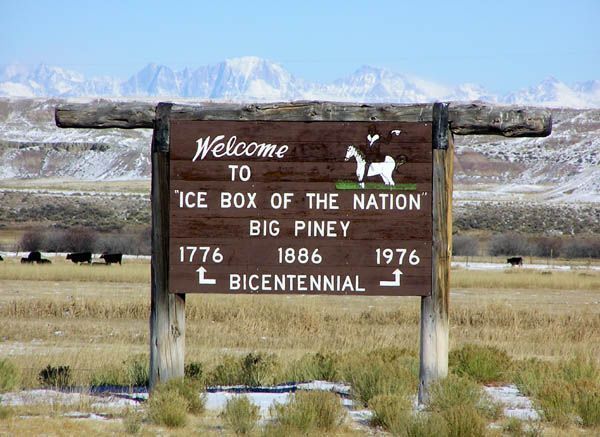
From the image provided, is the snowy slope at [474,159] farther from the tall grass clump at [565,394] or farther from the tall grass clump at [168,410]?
the tall grass clump at [168,410]

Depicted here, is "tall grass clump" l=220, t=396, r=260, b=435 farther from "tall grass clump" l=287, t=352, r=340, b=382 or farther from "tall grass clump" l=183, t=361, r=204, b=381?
"tall grass clump" l=287, t=352, r=340, b=382

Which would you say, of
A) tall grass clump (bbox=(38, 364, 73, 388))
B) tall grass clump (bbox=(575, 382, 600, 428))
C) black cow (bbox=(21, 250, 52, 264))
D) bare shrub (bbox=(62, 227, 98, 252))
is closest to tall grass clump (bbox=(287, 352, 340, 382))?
tall grass clump (bbox=(38, 364, 73, 388))

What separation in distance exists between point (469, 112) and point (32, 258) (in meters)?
32.0

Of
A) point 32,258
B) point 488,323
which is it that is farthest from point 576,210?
point 488,323

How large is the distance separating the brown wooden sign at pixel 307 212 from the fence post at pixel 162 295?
10 centimetres

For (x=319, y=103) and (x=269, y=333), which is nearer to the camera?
(x=319, y=103)

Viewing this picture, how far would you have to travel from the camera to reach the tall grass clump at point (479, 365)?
38.8ft

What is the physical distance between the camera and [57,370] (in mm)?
11633

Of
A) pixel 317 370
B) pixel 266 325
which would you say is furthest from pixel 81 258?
pixel 317 370

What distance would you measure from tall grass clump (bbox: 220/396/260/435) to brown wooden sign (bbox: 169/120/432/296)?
1648 millimetres

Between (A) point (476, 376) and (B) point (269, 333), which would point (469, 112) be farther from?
(B) point (269, 333)

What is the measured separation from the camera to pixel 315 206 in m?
10.2

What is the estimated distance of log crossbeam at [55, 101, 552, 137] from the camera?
10195 millimetres

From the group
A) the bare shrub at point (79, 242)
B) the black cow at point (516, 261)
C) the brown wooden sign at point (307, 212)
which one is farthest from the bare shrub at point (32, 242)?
the brown wooden sign at point (307, 212)
